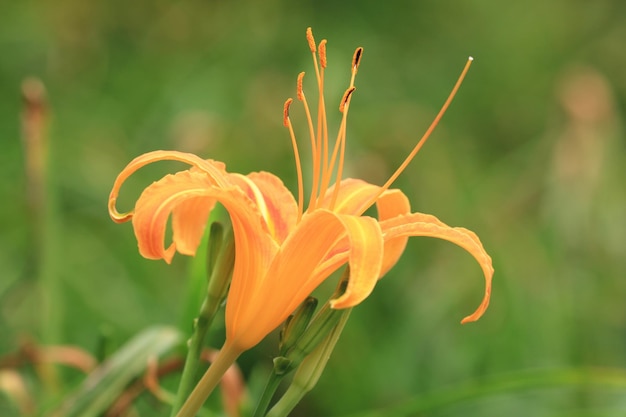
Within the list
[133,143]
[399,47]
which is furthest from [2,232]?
[399,47]

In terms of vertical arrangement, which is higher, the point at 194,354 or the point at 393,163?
the point at 393,163

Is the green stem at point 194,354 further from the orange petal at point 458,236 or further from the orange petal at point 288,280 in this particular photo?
the orange petal at point 458,236

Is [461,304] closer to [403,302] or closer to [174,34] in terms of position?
[403,302]

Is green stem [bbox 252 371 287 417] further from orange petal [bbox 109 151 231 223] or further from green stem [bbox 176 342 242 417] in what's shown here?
orange petal [bbox 109 151 231 223]

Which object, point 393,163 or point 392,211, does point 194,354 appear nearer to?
point 392,211

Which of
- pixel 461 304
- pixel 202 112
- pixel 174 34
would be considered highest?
pixel 174 34

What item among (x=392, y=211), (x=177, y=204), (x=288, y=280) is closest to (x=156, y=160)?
(x=177, y=204)
